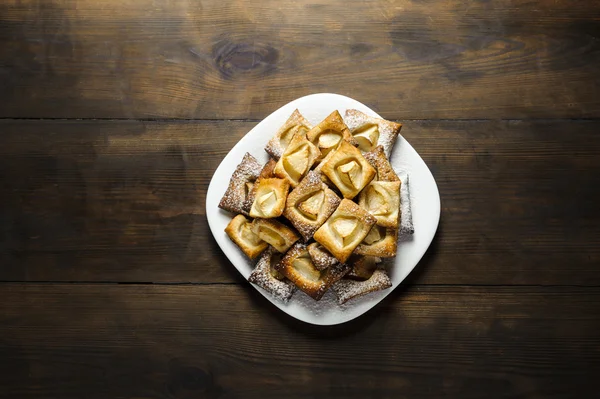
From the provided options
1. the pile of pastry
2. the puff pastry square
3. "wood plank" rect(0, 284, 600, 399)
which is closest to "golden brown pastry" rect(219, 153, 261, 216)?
the pile of pastry

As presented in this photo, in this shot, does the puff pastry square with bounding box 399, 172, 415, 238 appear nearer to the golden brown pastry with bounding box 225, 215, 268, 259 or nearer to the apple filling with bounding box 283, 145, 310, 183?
the apple filling with bounding box 283, 145, 310, 183

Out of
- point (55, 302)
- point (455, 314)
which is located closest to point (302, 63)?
point (455, 314)

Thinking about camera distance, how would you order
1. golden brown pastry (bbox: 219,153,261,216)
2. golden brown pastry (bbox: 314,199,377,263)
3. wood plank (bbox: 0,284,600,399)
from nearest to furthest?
golden brown pastry (bbox: 314,199,377,263)
golden brown pastry (bbox: 219,153,261,216)
wood plank (bbox: 0,284,600,399)

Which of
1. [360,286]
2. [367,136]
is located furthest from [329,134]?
[360,286]

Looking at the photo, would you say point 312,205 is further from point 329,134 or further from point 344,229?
point 329,134

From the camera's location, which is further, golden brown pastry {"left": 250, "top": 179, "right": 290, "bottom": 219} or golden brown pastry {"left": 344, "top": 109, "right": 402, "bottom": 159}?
golden brown pastry {"left": 344, "top": 109, "right": 402, "bottom": 159}

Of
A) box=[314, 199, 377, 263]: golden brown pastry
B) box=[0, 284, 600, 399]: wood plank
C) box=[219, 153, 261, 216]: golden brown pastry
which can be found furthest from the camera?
box=[0, 284, 600, 399]: wood plank
